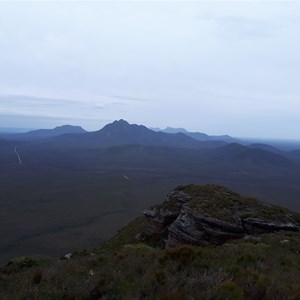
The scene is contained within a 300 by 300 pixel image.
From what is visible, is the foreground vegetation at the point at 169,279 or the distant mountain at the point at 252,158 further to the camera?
the distant mountain at the point at 252,158

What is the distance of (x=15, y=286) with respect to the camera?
8.66 m

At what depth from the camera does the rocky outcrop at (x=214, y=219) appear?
1883 centimetres

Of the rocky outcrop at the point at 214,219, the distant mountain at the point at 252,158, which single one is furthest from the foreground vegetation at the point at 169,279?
the distant mountain at the point at 252,158

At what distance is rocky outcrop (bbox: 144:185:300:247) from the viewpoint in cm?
1883

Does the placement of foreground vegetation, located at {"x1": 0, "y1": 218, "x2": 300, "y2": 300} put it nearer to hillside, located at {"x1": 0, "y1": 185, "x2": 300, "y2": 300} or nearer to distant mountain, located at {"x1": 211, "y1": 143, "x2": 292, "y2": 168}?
hillside, located at {"x1": 0, "y1": 185, "x2": 300, "y2": 300}

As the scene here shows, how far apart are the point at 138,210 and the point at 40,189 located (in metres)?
28.5

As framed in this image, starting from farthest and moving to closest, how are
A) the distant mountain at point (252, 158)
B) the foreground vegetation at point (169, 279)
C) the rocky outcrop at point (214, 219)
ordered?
the distant mountain at point (252, 158) < the rocky outcrop at point (214, 219) < the foreground vegetation at point (169, 279)

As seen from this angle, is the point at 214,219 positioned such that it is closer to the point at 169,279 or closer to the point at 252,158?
the point at 169,279

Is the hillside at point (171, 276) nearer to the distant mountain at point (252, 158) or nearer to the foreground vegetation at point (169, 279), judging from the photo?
the foreground vegetation at point (169, 279)

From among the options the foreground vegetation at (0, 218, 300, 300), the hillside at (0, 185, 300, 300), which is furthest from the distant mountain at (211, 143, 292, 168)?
the foreground vegetation at (0, 218, 300, 300)

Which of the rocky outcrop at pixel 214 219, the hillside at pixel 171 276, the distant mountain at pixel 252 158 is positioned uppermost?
the hillside at pixel 171 276

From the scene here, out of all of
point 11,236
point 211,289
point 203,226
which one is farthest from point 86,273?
point 11,236

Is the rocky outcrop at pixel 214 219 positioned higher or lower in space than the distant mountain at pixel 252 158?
higher

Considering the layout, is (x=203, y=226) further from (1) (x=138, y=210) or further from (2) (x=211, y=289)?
(1) (x=138, y=210)
